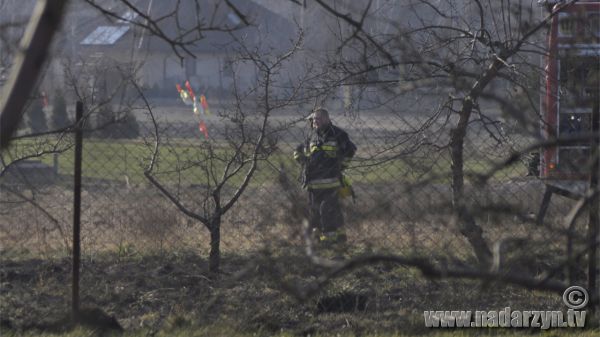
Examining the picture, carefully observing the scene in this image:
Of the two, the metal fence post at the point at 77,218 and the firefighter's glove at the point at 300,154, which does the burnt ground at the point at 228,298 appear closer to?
the metal fence post at the point at 77,218

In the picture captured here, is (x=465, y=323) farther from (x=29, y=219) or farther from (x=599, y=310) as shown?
(x=29, y=219)

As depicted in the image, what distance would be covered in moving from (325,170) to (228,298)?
1902mm

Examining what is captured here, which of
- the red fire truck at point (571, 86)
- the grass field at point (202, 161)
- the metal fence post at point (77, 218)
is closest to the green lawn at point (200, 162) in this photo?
the grass field at point (202, 161)

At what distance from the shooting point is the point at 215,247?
6.54 metres

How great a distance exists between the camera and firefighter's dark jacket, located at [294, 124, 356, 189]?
6820mm

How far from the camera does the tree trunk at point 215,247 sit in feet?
21.4

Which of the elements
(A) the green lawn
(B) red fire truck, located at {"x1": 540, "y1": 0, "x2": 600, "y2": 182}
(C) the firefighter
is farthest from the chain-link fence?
(B) red fire truck, located at {"x1": 540, "y1": 0, "x2": 600, "y2": 182}

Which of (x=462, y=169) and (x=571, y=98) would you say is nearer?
(x=571, y=98)

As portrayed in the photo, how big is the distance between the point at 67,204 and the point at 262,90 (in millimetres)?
2588

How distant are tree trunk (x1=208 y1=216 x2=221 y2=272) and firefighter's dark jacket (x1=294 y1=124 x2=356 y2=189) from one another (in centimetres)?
81

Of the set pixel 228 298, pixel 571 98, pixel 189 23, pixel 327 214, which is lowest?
pixel 228 298

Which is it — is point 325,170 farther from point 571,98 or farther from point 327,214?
point 571,98

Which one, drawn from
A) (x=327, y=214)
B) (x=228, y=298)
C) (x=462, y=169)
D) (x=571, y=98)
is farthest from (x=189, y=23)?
(x=571, y=98)

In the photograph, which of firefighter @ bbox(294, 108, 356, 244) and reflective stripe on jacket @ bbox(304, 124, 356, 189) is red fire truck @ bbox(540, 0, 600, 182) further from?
reflective stripe on jacket @ bbox(304, 124, 356, 189)
